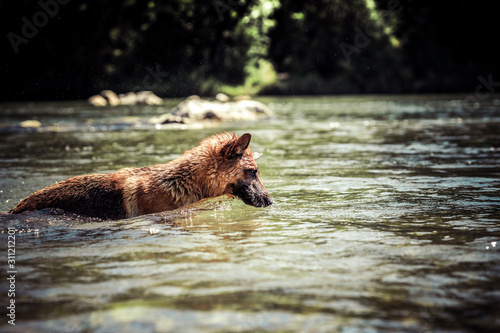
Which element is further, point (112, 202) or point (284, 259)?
point (112, 202)

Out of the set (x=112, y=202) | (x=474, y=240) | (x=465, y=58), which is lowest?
(x=474, y=240)

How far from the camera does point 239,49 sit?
72.2 meters

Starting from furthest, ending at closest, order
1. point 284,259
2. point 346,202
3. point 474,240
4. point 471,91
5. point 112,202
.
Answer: point 471,91 < point 346,202 < point 112,202 < point 474,240 < point 284,259

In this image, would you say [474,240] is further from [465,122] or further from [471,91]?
[471,91]

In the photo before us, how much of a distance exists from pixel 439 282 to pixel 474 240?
1790mm

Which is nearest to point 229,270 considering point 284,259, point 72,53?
point 284,259

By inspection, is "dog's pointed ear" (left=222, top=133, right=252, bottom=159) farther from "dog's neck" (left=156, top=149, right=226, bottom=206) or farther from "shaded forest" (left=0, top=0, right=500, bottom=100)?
"shaded forest" (left=0, top=0, right=500, bottom=100)

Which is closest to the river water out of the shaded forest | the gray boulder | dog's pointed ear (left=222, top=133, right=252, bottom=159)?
dog's pointed ear (left=222, top=133, right=252, bottom=159)

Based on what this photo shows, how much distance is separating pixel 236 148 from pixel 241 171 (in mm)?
356

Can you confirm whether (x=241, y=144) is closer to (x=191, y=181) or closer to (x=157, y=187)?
(x=191, y=181)

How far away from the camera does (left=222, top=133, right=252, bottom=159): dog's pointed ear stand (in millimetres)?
8453

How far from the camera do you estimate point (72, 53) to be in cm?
5625

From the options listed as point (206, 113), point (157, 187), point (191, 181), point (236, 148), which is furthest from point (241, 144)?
point (206, 113)

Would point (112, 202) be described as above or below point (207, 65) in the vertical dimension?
below
